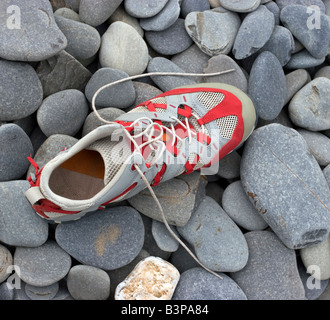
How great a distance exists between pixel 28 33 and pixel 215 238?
3.09ft

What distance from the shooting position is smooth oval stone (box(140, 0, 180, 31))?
4.73 ft

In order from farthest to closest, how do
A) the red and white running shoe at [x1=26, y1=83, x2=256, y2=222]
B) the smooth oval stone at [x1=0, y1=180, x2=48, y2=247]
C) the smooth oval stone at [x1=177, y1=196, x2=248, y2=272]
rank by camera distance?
the smooth oval stone at [x1=177, y1=196, x2=248, y2=272] < the smooth oval stone at [x1=0, y1=180, x2=48, y2=247] < the red and white running shoe at [x1=26, y1=83, x2=256, y2=222]

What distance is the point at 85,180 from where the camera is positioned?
48.7 inches

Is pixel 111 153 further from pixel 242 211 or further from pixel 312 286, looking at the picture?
pixel 312 286

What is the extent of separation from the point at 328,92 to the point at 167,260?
0.90 metres

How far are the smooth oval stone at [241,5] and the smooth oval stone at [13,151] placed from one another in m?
0.93

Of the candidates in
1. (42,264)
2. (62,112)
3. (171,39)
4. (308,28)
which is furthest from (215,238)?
(308,28)

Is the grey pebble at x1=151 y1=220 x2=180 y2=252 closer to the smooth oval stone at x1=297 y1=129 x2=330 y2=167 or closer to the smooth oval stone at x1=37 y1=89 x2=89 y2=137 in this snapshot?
the smooth oval stone at x1=37 y1=89 x2=89 y2=137

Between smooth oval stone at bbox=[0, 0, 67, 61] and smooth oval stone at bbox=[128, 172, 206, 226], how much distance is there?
0.58m

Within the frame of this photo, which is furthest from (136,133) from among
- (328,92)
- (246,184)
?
(328,92)

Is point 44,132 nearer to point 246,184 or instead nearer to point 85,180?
point 85,180

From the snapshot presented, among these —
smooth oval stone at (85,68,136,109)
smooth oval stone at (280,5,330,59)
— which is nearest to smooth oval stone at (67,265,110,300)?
smooth oval stone at (85,68,136,109)

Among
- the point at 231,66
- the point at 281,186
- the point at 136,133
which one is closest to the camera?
the point at 136,133

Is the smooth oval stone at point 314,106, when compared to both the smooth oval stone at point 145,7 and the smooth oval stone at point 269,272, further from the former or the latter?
the smooth oval stone at point 145,7
